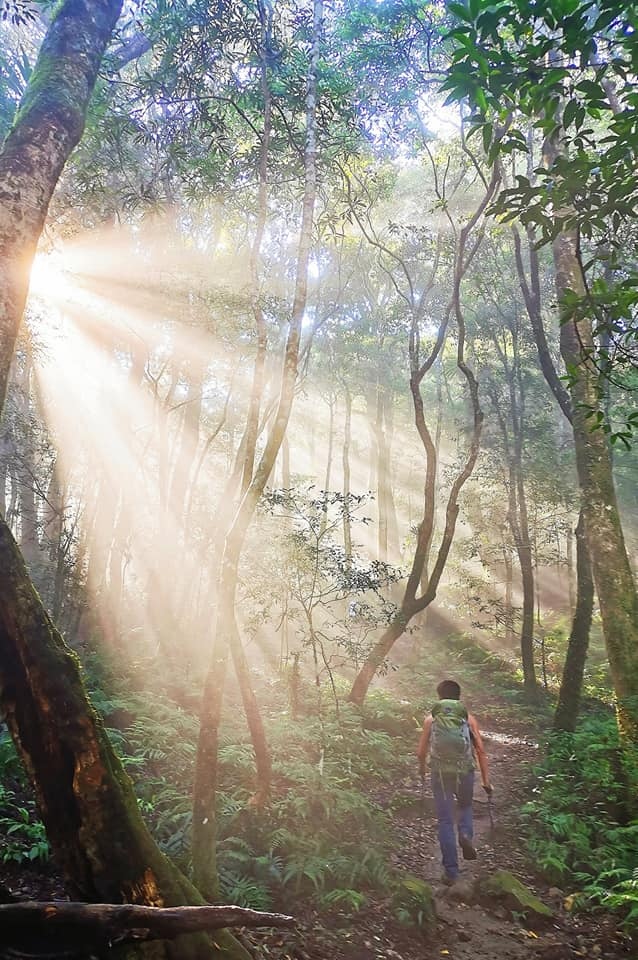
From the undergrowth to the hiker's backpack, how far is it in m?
1.49

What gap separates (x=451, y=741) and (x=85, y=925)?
5390mm

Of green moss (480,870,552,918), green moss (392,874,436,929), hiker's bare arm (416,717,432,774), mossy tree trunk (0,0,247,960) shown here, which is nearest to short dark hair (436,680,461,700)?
hiker's bare arm (416,717,432,774)

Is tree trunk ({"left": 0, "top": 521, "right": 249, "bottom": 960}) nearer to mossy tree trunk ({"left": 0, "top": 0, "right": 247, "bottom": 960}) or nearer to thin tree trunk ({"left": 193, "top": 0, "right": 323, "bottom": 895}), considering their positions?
mossy tree trunk ({"left": 0, "top": 0, "right": 247, "bottom": 960})

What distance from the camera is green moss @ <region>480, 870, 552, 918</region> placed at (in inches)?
221

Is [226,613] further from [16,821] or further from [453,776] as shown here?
[453,776]

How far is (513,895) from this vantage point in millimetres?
5773

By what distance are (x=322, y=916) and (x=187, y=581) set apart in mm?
15710

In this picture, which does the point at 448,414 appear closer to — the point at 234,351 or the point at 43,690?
the point at 234,351

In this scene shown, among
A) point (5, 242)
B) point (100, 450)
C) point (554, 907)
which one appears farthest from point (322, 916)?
point (100, 450)

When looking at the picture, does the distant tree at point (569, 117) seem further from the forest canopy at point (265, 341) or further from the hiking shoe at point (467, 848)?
the hiking shoe at point (467, 848)

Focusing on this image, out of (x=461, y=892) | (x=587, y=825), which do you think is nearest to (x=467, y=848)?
(x=461, y=892)

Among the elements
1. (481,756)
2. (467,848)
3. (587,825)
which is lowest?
(467,848)

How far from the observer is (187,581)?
20.3 m

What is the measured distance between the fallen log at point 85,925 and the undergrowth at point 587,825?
16.0ft
